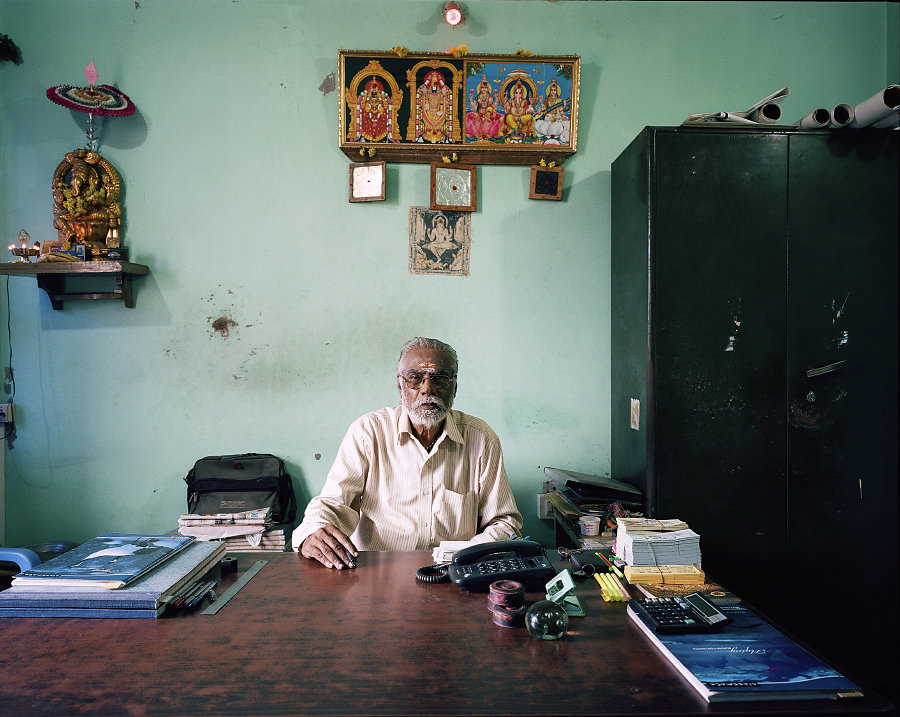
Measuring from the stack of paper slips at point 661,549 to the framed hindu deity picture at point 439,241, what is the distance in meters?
1.68

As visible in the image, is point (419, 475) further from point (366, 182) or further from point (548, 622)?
point (366, 182)

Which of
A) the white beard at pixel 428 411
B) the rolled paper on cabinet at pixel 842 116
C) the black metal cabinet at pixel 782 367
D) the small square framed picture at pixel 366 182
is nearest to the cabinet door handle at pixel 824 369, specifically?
the black metal cabinet at pixel 782 367

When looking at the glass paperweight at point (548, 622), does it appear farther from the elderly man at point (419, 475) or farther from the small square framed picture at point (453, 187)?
the small square framed picture at point (453, 187)

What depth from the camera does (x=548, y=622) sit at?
1144 mm

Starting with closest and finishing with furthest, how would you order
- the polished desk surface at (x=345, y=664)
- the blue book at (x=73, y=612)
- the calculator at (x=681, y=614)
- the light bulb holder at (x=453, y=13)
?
the polished desk surface at (x=345, y=664) → the calculator at (x=681, y=614) → the blue book at (x=73, y=612) → the light bulb holder at (x=453, y=13)

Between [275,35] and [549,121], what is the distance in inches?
58.4

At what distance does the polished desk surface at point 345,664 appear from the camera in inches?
36.2

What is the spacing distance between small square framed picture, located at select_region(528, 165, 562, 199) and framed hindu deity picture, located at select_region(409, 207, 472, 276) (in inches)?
14.6

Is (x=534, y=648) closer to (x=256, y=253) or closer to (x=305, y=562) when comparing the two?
(x=305, y=562)

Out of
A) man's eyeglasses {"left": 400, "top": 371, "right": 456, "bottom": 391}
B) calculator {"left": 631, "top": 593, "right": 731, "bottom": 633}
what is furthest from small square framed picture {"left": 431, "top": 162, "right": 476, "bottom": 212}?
calculator {"left": 631, "top": 593, "right": 731, "bottom": 633}


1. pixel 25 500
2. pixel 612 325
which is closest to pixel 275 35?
pixel 612 325

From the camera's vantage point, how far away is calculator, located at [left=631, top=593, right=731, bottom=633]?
1.14 m

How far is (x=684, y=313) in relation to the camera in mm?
2273

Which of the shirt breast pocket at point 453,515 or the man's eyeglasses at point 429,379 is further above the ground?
the man's eyeglasses at point 429,379
